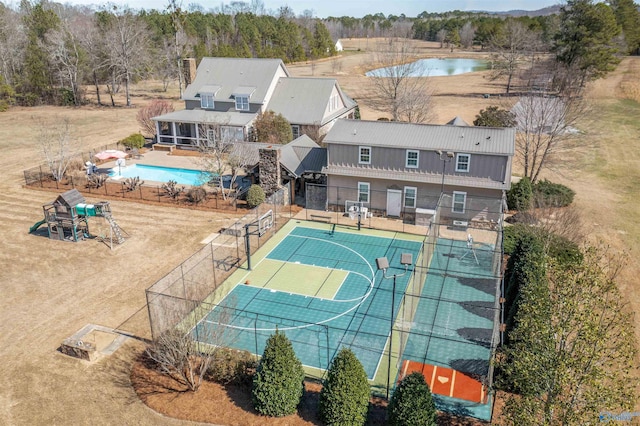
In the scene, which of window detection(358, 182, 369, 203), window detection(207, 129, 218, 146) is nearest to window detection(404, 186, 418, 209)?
window detection(358, 182, 369, 203)

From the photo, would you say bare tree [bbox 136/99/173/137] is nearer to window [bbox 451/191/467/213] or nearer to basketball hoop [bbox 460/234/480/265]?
window [bbox 451/191/467/213]

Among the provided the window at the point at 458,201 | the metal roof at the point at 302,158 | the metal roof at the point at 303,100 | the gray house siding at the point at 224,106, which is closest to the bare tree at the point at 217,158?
the metal roof at the point at 302,158

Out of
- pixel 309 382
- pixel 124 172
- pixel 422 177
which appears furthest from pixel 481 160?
pixel 124 172

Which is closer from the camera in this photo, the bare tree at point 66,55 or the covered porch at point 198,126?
the covered porch at point 198,126

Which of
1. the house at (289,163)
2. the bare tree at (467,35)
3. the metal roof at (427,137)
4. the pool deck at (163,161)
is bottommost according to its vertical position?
the pool deck at (163,161)

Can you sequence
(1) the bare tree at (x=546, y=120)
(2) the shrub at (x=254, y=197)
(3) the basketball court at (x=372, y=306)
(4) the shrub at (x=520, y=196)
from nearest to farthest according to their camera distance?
1. (3) the basketball court at (x=372, y=306)
2. (4) the shrub at (x=520, y=196)
3. (2) the shrub at (x=254, y=197)
4. (1) the bare tree at (x=546, y=120)

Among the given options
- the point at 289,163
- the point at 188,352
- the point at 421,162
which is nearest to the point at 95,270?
the point at 188,352

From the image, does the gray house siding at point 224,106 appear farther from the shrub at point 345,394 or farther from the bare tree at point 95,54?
the shrub at point 345,394
